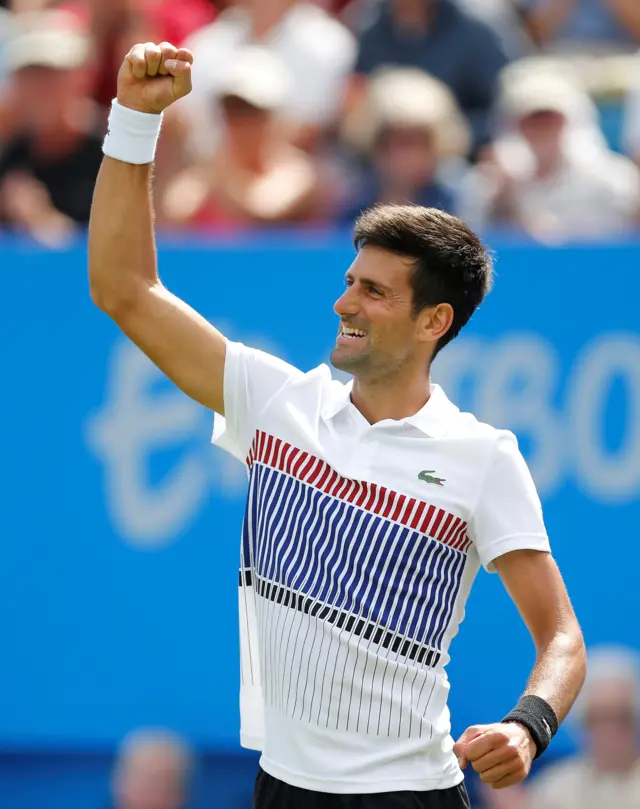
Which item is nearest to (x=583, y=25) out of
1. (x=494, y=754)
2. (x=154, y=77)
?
(x=154, y=77)

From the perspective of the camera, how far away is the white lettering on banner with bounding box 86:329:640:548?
5.43m

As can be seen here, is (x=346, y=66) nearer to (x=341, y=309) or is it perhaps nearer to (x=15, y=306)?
(x=15, y=306)

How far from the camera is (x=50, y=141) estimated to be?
6863mm

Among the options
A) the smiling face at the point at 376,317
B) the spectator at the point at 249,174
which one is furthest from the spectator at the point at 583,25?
the smiling face at the point at 376,317

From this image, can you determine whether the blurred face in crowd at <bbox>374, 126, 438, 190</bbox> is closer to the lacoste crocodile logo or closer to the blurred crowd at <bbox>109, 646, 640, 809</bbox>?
the blurred crowd at <bbox>109, 646, 640, 809</bbox>

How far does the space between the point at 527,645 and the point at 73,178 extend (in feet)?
9.84

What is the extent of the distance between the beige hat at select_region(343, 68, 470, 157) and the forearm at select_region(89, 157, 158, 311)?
3378 millimetres

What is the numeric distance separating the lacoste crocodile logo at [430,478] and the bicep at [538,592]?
0.68 ft

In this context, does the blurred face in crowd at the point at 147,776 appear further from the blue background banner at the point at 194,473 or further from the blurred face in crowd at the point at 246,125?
the blurred face in crowd at the point at 246,125

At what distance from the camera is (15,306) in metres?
5.78

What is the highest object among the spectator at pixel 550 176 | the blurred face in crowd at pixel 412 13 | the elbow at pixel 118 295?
the blurred face in crowd at pixel 412 13

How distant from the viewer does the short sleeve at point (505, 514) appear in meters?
3.12

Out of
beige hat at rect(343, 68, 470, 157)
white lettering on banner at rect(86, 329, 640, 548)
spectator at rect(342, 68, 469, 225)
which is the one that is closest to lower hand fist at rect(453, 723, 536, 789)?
white lettering on banner at rect(86, 329, 640, 548)

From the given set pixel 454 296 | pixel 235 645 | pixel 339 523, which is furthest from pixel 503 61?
pixel 339 523
